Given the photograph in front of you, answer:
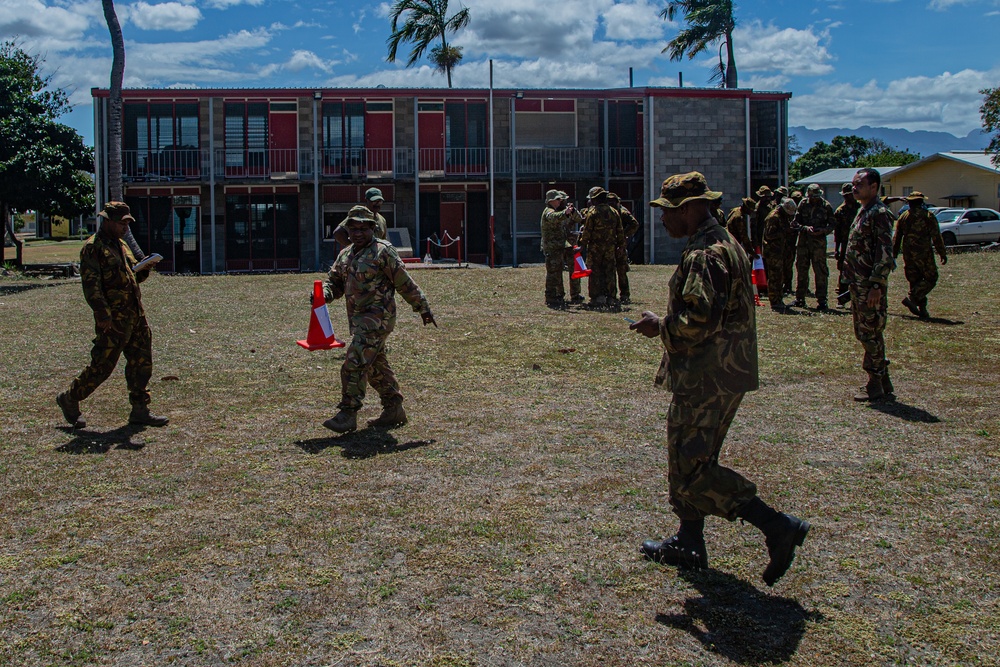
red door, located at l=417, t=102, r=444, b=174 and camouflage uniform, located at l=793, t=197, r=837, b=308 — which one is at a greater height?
red door, located at l=417, t=102, r=444, b=174

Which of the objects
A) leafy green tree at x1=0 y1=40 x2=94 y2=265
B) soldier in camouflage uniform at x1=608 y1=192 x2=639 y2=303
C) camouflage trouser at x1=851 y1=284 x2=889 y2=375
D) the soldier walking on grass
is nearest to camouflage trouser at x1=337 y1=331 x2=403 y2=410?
camouflage trouser at x1=851 y1=284 x2=889 y2=375

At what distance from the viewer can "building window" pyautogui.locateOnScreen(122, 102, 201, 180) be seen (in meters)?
30.0

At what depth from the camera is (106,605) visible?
14.0ft

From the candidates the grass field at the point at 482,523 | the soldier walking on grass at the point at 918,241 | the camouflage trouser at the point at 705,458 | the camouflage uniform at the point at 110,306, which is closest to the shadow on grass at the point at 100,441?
the grass field at the point at 482,523

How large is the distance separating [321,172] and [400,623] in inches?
1084

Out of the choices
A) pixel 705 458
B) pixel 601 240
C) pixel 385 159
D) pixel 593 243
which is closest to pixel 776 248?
pixel 601 240

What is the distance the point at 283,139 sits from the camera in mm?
30375

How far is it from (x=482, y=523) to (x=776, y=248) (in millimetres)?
10629

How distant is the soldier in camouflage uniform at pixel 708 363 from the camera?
13.8 feet

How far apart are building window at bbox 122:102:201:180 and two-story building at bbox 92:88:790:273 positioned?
38 mm

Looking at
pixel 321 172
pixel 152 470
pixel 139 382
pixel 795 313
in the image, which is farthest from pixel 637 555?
pixel 321 172

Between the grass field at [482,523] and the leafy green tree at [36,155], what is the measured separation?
17.0 m

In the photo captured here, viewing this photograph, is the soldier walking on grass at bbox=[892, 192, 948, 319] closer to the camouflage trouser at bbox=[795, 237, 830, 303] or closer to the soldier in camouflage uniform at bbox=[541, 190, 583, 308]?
the camouflage trouser at bbox=[795, 237, 830, 303]

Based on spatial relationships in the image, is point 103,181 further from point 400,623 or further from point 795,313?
point 400,623
